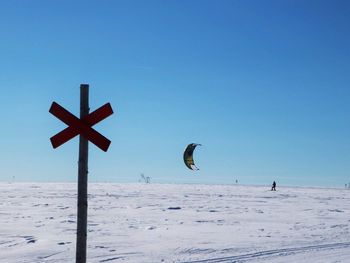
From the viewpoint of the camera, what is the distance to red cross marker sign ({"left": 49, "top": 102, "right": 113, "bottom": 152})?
571cm

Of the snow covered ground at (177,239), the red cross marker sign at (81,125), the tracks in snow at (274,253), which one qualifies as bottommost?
the tracks in snow at (274,253)

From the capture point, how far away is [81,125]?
573cm

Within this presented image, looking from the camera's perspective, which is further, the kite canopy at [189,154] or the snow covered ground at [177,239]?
the kite canopy at [189,154]

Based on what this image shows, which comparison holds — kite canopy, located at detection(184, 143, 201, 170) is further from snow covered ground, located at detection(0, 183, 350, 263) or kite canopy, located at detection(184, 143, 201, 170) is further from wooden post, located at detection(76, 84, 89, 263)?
wooden post, located at detection(76, 84, 89, 263)

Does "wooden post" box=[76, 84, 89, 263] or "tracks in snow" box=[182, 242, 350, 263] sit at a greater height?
"wooden post" box=[76, 84, 89, 263]

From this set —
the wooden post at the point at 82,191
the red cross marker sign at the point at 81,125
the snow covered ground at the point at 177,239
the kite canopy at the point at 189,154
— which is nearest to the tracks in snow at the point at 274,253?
the snow covered ground at the point at 177,239

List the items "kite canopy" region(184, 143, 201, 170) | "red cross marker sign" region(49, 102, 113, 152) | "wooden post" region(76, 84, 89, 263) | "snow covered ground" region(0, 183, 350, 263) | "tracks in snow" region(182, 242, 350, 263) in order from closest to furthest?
"red cross marker sign" region(49, 102, 113, 152) → "wooden post" region(76, 84, 89, 263) → "tracks in snow" region(182, 242, 350, 263) → "snow covered ground" region(0, 183, 350, 263) → "kite canopy" region(184, 143, 201, 170)

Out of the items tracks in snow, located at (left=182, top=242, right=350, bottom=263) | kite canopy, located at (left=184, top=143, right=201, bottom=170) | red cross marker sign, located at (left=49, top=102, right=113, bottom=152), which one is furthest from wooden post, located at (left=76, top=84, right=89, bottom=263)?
kite canopy, located at (left=184, top=143, right=201, bottom=170)

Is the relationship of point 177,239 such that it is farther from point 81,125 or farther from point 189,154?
point 189,154

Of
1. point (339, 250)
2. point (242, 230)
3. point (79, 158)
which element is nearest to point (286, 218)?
point (242, 230)

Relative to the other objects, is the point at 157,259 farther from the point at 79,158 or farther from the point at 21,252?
the point at 79,158

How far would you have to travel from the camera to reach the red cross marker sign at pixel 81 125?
18.7 feet

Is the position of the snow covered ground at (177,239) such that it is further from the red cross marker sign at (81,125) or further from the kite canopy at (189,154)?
the kite canopy at (189,154)

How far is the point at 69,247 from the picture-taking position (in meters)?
11.3
